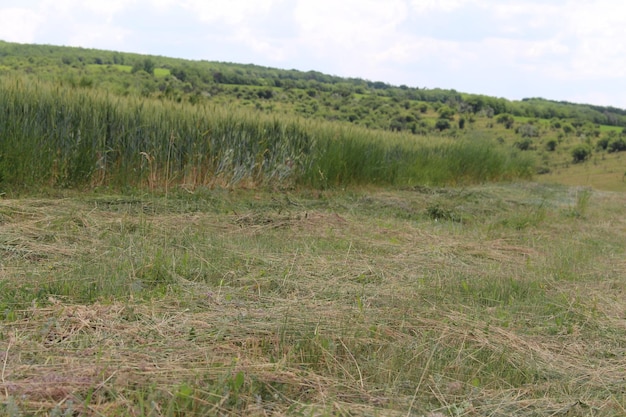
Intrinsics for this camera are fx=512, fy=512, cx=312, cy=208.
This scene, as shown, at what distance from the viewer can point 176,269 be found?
3.81 m

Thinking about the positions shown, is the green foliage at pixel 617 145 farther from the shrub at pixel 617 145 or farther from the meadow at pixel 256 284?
the meadow at pixel 256 284

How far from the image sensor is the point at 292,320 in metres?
3.01

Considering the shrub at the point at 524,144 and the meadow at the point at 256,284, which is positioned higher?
the shrub at the point at 524,144

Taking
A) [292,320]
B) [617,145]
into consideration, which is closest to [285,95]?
[617,145]

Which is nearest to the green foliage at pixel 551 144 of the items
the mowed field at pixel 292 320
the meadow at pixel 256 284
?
the meadow at pixel 256 284

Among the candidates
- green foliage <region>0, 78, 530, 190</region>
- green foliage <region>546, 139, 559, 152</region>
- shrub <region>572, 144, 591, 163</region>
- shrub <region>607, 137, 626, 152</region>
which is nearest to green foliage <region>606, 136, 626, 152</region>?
shrub <region>607, 137, 626, 152</region>

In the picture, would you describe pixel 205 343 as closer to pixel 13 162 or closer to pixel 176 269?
pixel 176 269

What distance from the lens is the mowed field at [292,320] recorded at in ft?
7.20

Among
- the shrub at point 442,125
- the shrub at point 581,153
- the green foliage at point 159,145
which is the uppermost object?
the shrub at point 442,125

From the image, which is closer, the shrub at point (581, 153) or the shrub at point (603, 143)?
the shrub at point (581, 153)

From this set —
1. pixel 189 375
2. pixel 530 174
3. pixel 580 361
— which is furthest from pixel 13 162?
pixel 530 174

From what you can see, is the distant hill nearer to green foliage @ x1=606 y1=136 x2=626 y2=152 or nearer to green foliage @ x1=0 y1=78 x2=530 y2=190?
green foliage @ x1=0 y1=78 x2=530 y2=190

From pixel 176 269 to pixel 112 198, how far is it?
11.9ft

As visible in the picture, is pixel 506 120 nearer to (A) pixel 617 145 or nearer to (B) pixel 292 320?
(A) pixel 617 145
